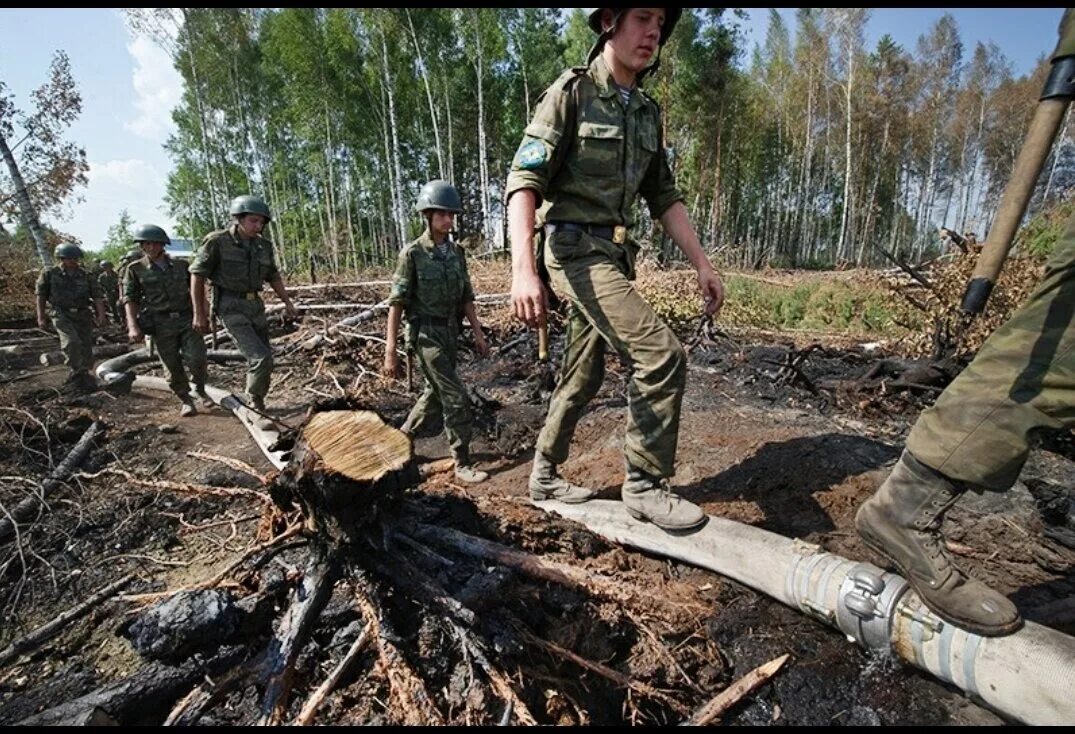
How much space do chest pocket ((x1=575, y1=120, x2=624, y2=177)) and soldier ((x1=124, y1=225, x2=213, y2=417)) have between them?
570 centimetres

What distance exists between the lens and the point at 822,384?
15.6 ft

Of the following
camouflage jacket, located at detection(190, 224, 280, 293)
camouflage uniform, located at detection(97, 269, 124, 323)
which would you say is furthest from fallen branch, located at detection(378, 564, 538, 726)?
camouflage uniform, located at detection(97, 269, 124, 323)

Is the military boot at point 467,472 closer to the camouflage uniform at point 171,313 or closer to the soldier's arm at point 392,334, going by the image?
the soldier's arm at point 392,334

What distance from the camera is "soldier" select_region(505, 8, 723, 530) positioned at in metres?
2.25

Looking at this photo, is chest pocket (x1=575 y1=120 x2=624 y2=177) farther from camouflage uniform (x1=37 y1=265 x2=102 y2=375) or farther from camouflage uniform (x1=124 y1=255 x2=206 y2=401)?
camouflage uniform (x1=37 y1=265 x2=102 y2=375)

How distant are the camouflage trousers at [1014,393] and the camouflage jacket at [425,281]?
132 inches

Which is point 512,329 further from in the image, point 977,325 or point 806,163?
point 806,163

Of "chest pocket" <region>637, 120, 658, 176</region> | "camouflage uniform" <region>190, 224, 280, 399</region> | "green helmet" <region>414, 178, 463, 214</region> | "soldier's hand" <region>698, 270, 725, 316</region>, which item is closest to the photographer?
"chest pocket" <region>637, 120, 658, 176</region>

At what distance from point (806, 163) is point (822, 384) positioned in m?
28.5

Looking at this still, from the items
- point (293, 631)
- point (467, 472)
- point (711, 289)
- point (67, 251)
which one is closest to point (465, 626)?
point (293, 631)

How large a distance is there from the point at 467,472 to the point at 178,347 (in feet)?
14.7

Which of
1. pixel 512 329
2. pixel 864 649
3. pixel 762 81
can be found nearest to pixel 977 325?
pixel 864 649

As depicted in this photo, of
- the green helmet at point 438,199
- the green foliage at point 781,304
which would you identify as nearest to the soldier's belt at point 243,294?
the green helmet at point 438,199

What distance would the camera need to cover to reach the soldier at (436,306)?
162 inches
